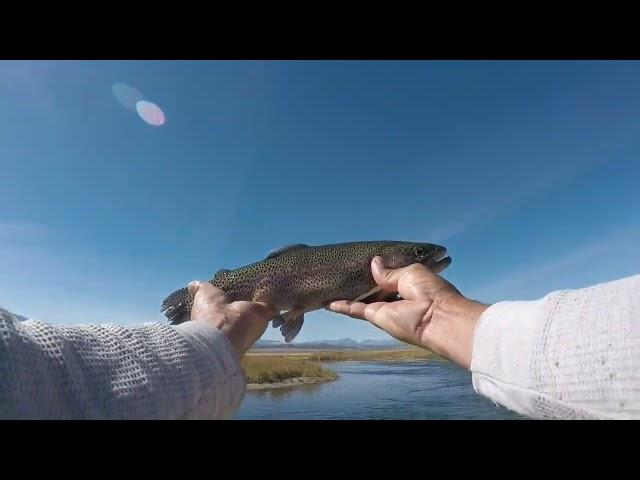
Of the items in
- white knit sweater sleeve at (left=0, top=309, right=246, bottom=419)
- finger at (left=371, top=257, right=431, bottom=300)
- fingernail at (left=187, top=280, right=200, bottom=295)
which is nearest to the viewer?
white knit sweater sleeve at (left=0, top=309, right=246, bottom=419)

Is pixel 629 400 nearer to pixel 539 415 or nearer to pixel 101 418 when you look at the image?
pixel 539 415

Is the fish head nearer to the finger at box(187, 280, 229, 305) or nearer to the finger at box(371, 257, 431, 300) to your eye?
the finger at box(371, 257, 431, 300)

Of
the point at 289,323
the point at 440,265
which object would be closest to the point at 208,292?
the point at 289,323

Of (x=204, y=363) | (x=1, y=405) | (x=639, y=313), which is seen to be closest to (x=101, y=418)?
(x=1, y=405)

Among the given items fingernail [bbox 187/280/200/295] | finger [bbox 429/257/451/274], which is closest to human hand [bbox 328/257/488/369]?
finger [bbox 429/257/451/274]

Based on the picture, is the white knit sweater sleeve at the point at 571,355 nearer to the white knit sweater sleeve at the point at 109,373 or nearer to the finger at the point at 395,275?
the white knit sweater sleeve at the point at 109,373

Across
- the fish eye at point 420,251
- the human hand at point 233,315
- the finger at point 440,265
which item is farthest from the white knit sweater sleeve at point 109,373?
the finger at point 440,265
